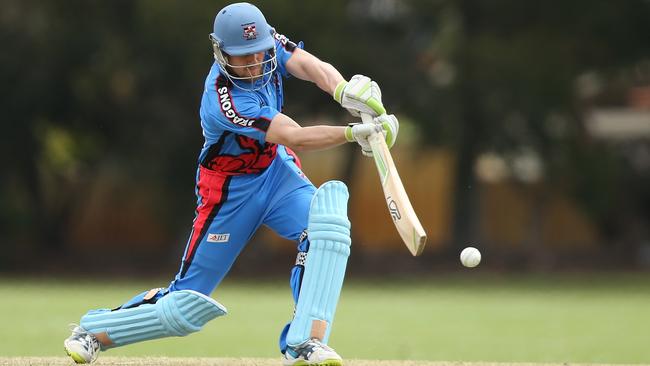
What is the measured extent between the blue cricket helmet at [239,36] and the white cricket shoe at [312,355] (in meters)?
1.14

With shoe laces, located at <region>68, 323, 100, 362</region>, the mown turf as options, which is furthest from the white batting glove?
shoe laces, located at <region>68, 323, 100, 362</region>

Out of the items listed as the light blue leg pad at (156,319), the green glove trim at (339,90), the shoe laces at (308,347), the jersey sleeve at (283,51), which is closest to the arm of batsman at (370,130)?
the green glove trim at (339,90)

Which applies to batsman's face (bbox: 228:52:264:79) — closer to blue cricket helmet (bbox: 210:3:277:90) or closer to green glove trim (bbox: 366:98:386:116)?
blue cricket helmet (bbox: 210:3:277:90)

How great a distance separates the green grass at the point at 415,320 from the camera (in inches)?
316

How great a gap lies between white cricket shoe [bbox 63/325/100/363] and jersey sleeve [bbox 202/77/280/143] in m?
1.13

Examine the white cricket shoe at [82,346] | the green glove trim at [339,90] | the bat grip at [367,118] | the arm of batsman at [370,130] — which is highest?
the green glove trim at [339,90]

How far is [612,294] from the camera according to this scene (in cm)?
1479

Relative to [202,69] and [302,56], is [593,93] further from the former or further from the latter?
[302,56]

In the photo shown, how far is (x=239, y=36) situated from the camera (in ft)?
15.9

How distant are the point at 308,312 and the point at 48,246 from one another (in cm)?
1768

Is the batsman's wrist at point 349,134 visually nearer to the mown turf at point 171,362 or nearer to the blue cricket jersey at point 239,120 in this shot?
the blue cricket jersey at point 239,120

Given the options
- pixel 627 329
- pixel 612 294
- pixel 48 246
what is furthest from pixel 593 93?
pixel 627 329

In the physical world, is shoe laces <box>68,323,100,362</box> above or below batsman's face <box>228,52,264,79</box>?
Answer: below

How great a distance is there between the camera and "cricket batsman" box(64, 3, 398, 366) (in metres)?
4.74
